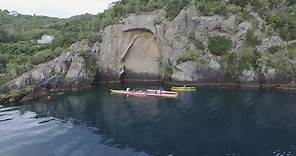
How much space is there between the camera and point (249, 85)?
265ft

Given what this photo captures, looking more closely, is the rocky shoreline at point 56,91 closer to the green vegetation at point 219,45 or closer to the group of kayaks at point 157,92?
the group of kayaks at point 157,92

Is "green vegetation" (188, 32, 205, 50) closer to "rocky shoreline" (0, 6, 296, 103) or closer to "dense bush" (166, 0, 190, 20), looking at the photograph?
"rocky shoreline" (0, 6, 296, 103)

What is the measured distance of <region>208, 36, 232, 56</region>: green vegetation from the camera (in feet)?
278

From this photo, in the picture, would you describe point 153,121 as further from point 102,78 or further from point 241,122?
point 102,78

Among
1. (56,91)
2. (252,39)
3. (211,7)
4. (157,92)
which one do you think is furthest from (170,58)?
(56,91)

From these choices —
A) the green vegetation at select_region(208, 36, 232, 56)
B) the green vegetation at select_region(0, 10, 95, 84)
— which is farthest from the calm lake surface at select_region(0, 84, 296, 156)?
the green vegetation at select_region(0, 10, 95, 84)

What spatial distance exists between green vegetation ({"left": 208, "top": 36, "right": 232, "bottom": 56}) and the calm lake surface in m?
11.8

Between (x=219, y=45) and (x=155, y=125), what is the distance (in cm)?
3651

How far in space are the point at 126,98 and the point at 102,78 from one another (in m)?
21.1

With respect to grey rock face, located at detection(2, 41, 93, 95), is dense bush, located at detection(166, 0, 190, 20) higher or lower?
higher

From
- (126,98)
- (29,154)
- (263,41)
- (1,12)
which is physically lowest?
(29,154)

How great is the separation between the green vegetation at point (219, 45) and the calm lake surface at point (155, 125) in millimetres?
11774

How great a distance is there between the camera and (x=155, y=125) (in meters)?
53.8

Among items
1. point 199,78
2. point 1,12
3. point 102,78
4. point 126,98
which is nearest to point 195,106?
point 126,98
